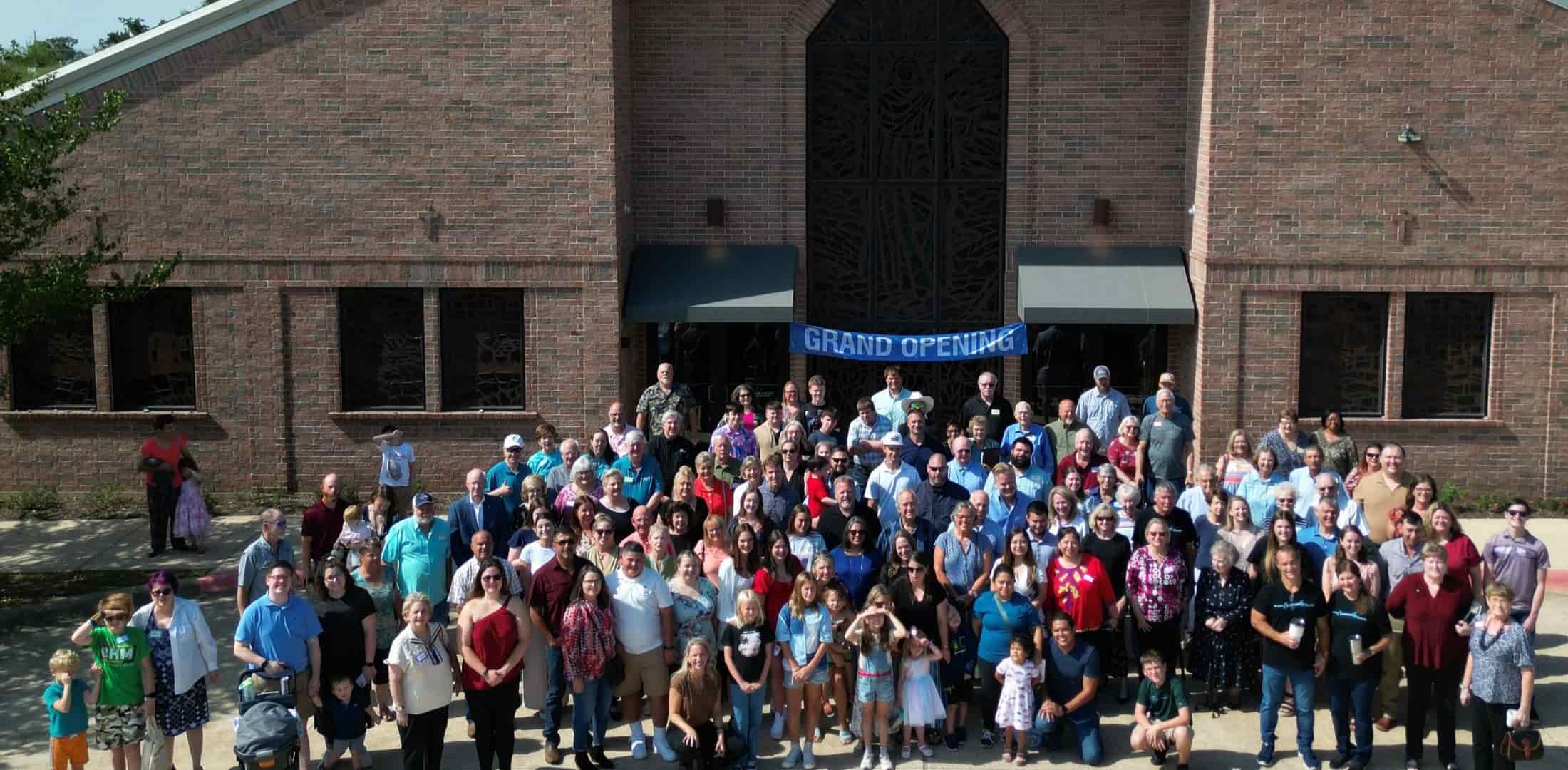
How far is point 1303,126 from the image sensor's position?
16.2 metres

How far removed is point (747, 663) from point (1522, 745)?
496 centimetres

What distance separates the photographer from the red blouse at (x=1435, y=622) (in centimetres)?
986

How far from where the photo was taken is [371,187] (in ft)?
54.5

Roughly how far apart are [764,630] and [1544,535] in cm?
984

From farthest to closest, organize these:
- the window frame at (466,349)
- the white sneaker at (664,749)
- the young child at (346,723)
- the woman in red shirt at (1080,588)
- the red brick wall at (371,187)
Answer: the window frame at (466,349)
the red brick wall at (371,187)
the woman in red shirt at (1080,588)
the white sneaker at (664,749)
the young child at (346,723)

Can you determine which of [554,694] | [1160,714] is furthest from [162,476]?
[1160,714]

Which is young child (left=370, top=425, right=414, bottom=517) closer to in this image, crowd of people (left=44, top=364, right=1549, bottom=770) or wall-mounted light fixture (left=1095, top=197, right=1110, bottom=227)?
crowd of people (left=44, top=364, right=1549, bottom=770)

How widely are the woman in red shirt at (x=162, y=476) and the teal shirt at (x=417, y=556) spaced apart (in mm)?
5353

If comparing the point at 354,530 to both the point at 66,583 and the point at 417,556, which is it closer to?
the point at 417,556

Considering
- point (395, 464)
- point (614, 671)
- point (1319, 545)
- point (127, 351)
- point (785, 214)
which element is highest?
point (785, 214)

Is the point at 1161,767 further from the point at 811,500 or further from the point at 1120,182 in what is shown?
the point at 1120,182

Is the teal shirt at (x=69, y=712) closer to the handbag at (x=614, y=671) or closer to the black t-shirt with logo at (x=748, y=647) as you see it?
the handbag at (x=614, y=671)

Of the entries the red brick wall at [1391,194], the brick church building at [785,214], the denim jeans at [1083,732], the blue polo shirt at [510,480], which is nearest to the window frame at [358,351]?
the brick church building at [785,214]

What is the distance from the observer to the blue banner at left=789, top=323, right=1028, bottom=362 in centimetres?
1738
